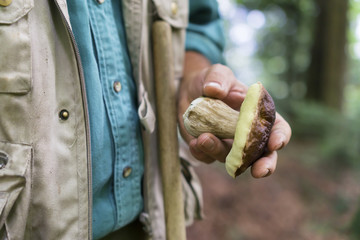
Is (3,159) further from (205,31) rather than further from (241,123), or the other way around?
(205,31)

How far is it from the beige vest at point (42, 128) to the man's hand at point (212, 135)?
0.39 meters

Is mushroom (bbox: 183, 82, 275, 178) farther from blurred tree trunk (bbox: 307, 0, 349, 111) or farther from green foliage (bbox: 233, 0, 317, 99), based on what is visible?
green foliage (bbox: 233, 0, 317, 99)

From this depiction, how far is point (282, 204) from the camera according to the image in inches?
162

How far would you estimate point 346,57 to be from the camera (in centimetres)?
673

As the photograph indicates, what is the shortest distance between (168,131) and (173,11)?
1.77 ft

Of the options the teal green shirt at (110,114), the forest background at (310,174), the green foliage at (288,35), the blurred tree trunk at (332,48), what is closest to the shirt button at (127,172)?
the teal green shirt at (110,114)

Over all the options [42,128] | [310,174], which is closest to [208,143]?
[42,128]

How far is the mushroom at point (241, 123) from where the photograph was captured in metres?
0.89

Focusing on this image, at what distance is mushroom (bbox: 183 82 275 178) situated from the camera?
0.89 m

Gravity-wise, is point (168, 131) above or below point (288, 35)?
above

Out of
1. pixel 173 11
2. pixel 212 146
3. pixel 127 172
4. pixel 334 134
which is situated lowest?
pixel 334 134

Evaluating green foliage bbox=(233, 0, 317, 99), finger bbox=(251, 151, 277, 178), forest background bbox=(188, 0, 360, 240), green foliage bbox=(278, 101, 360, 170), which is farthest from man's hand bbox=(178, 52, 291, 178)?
green foliage bbox=(233, 0, 317, 99)

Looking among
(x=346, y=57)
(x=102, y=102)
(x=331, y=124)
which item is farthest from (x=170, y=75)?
(x=346, y=57)

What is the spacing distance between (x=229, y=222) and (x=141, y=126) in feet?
9.52
